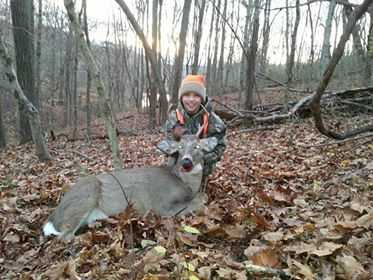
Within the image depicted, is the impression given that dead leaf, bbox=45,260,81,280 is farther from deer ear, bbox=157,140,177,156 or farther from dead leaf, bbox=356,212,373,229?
deer ear, bbox=157,140,177,156

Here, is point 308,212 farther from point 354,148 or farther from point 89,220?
point 354,148

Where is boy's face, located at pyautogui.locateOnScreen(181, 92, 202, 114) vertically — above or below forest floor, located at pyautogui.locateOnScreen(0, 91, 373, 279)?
above

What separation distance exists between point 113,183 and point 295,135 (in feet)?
16.2

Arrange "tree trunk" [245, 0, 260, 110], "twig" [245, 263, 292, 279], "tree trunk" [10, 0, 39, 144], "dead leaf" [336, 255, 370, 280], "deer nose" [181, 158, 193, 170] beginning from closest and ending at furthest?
"dead leaf" [336, 255, 370, 280] → "twig" [245, 263, 292, 279] → "deer nose" [181, 158, 193, 170] → "tree trunk" [245, 0, 260, 110] → "tree trunk" [10, 0, 39, 144]

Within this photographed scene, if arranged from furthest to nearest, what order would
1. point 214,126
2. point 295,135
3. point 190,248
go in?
point 295,135
point 214,126
point 190,248

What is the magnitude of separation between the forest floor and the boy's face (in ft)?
2.97

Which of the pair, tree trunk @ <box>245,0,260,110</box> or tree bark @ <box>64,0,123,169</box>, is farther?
tree trunk @ <box>245,0,260,110</box>

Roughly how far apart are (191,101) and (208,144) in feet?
1.77

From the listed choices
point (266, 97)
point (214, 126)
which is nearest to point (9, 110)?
point (266, 97)

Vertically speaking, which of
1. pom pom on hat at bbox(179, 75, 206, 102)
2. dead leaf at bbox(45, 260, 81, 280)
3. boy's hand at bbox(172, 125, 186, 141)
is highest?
pom pom on hat at bbox(179, 75, 206, 102)

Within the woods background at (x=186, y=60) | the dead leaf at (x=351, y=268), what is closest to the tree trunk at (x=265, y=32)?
the woods background at (x=186, y=60)

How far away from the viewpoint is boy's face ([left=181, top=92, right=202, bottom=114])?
4.64m

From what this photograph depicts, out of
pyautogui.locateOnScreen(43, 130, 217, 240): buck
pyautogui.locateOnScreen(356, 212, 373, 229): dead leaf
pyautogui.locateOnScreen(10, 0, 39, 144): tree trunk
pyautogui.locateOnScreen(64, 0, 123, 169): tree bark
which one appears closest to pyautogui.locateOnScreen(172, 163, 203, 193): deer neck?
pyautogui.locateOnScreen(43, 130, 217, 240): buck

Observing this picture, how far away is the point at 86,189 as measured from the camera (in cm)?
402
